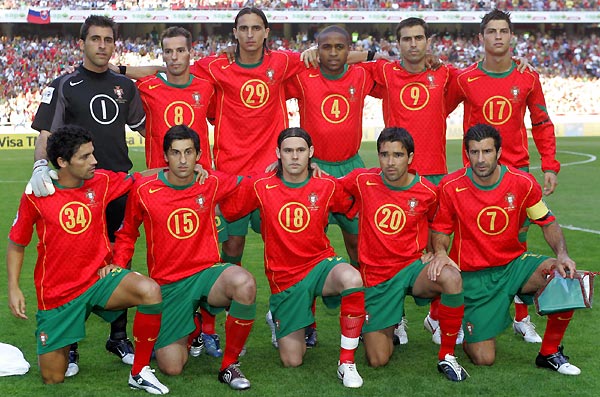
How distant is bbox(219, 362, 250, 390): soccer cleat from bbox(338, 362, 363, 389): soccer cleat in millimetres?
534

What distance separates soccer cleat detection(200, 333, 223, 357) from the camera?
530 centimetres

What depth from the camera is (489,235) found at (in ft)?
17.1

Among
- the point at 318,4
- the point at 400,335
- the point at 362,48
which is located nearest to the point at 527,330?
the point at 400,335

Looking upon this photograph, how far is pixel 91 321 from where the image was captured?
20.3 ft

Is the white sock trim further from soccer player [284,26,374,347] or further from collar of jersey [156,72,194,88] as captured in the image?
collar of jersey [156,72,194,88]

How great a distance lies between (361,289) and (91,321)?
2360mm

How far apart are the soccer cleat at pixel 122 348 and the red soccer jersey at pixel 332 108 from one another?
192 centimetres

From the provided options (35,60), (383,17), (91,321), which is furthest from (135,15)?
(91,321)

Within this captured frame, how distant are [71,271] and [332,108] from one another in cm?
225

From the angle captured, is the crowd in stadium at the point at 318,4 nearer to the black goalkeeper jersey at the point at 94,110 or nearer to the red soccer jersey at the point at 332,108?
the red soccer jersey at the point at 332,108

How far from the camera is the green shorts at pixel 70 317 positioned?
4.69 meters

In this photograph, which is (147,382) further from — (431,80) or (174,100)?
(431,80)

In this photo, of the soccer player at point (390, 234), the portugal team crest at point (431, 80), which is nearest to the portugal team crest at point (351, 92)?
the portugal team crest at point (431, 80)

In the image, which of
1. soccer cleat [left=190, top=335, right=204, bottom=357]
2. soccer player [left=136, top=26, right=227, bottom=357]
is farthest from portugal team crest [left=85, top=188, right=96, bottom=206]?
soccer cleat [left=190, top=335, right=204, bottom=357]
